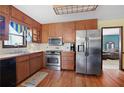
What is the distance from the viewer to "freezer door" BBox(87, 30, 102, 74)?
4070 mm

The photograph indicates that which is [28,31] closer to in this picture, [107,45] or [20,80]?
[20,80]

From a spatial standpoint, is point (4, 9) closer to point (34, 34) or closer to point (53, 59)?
point (34, 34)

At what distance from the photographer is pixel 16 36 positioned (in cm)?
376

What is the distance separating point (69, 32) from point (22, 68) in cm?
274

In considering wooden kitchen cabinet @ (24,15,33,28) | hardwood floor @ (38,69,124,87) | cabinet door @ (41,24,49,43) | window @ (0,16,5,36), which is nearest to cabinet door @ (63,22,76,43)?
cabinet door @ (41,24,49,43)

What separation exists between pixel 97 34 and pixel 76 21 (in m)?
1.40

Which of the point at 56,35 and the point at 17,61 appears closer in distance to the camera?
the point at 17,61

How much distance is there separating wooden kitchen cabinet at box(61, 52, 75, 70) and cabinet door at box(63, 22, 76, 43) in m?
0.69

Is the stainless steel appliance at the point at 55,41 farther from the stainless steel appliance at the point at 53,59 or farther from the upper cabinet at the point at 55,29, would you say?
the stainless steel appliance at the point at 53,59

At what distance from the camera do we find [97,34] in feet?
13.4

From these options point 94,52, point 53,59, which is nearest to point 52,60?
point 53,59

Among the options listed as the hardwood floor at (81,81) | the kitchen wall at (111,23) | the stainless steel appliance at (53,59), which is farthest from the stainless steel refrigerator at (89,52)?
the kitchen wall at (111,23)

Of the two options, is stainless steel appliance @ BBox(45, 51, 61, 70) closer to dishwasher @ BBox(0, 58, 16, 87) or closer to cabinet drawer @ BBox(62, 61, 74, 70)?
cabinet drawer @ BBox(62, 61, 74, 70)
